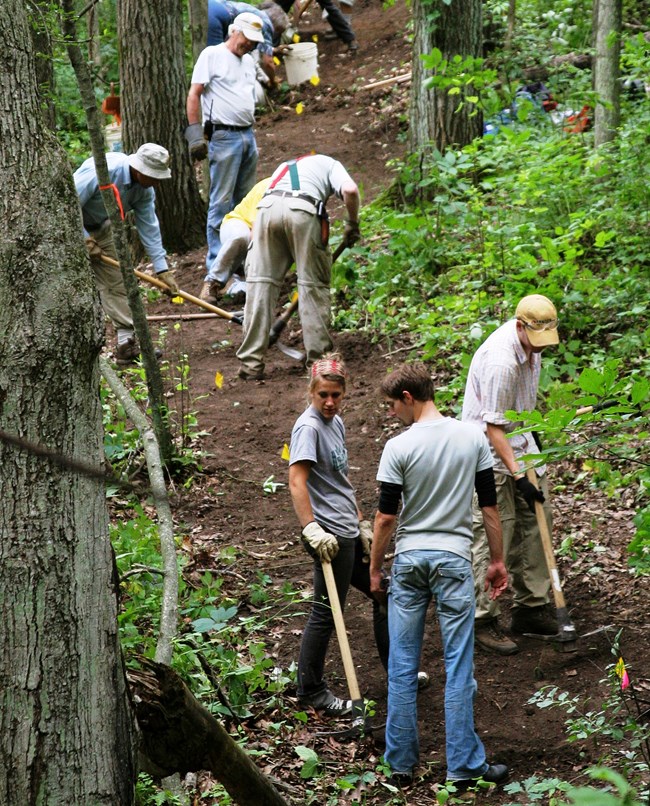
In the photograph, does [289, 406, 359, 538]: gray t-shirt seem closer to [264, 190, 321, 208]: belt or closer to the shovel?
[264, 190, 321, 208]: belt

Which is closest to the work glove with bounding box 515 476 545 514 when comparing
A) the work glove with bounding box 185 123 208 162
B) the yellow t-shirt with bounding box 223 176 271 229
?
the yellow t-shirt with bounding box 223 176 271 229

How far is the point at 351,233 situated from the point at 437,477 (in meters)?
4.65

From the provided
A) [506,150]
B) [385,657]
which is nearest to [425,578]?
[385,657]

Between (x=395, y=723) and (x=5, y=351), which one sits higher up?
(x=5, y=351)

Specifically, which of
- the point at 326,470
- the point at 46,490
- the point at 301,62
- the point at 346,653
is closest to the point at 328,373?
the point at 326,470

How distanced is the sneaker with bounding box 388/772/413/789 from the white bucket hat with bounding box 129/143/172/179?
5733 millimetres

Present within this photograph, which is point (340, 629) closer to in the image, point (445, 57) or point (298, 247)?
point (298, 247)

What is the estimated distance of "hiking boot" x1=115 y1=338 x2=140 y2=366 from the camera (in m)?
9.51

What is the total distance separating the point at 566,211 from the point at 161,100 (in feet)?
17.8

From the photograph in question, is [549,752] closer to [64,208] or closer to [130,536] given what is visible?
[130,536]

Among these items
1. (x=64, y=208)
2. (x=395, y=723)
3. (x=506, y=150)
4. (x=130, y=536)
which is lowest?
(x=395, y=723)

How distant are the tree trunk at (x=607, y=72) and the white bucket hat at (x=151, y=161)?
157 inches

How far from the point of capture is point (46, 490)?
274 cm

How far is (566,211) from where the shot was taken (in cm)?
921
